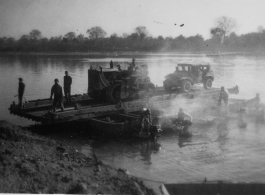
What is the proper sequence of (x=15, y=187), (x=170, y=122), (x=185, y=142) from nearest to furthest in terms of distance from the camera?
(x=15, y=187)
(x=185, y=142)
(x=170, y=122)

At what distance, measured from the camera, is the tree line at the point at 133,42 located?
27.3ft

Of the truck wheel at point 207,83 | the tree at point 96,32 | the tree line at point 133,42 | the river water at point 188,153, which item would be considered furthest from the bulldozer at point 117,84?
the truck wheel at point 207,83

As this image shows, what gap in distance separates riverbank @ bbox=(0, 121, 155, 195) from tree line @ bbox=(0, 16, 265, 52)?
284 centimetres

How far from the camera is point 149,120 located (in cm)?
927

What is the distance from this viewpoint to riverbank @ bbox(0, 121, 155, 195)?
16.1ft

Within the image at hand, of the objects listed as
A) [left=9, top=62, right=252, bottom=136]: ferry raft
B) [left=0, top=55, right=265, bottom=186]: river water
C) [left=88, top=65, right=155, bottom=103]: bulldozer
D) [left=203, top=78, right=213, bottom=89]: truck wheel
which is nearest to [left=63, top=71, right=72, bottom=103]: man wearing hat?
[left=9, top=62, right=252, bottom=136]: ferry raft

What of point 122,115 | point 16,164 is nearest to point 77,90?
point 122,115

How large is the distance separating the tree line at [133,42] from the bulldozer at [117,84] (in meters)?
0.81

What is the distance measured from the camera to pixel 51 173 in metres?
5.24

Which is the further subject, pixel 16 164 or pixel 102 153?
pixel 102 153

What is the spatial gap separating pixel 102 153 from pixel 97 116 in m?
1.96

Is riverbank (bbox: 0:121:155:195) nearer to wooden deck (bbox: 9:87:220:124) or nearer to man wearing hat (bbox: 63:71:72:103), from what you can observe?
wooden deck (bbox: 9:87:220:124)

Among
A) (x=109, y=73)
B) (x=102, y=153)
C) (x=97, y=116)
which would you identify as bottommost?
(x=102, y=153)

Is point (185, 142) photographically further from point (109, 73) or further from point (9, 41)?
point (9, 41)
